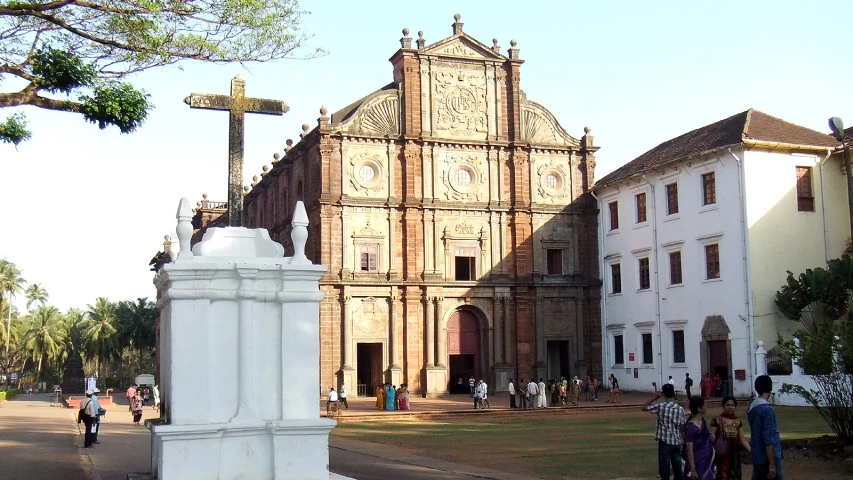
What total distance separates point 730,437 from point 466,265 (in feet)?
95.4

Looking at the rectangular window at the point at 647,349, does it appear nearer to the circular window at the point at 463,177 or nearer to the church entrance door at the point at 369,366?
the circular window at the point at 463,177

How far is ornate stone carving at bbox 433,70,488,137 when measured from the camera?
37719 millimetres

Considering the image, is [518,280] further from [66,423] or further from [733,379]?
[66,423]

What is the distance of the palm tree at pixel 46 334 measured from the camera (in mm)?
70000

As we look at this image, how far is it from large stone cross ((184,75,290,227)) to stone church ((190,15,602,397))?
2401 cm

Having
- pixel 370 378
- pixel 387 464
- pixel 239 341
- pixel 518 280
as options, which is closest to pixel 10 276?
pixel 370 378

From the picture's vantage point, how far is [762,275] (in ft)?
99.3

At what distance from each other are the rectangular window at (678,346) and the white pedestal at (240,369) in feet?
85.5

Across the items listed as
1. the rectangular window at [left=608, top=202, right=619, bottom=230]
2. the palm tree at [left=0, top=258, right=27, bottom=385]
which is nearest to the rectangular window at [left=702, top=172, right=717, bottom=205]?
the rectangular window at [left=608, top=202, right=619, bottom=230]

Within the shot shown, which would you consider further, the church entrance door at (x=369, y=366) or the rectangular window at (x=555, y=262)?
the rectangular window at (x=555, y=262)

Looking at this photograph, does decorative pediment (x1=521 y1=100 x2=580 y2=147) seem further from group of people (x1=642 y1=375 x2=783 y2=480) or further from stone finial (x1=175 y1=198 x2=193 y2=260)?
stone finial (x1=175 y1=198 x2=193 y2=260)

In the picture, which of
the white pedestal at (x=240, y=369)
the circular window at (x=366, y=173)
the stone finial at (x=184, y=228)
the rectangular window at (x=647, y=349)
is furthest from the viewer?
the circular window at (x=366, y=173)

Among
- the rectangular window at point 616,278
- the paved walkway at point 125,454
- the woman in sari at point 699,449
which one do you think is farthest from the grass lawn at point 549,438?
the rectangular window at point 616,278

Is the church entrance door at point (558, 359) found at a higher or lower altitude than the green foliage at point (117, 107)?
lower
